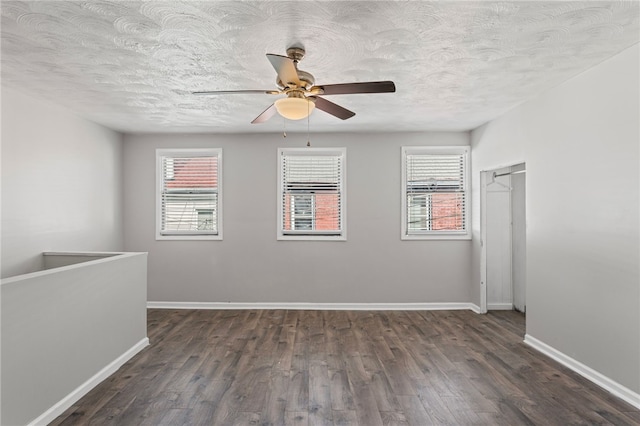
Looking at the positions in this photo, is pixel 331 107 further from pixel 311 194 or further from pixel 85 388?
pixel 85 388

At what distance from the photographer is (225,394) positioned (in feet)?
8.60

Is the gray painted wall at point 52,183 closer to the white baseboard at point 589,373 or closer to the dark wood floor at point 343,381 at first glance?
the dark wood floor at point 343,381

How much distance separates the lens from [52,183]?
371 centimetres

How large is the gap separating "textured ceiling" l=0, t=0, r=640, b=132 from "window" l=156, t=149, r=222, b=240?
145 cm

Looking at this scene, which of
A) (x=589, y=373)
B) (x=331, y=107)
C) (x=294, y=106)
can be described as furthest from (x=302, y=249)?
(x=589, y=373)

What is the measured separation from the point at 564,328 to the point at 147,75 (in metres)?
4.39

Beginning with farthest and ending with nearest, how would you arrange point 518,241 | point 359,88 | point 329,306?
point 329,306
point 518,241
point 359,88

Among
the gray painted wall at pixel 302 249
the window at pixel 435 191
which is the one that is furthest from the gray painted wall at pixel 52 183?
Result: the window at pixel 435 191

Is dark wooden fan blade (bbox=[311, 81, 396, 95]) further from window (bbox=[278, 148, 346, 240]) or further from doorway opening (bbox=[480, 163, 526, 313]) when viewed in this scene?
doorway opening (bbox=[480, 163, 526, 313])

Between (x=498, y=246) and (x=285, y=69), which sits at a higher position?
(x=285, y=69)

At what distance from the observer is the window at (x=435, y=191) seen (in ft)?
16.7

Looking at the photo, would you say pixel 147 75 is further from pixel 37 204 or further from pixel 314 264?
pixel 314 264

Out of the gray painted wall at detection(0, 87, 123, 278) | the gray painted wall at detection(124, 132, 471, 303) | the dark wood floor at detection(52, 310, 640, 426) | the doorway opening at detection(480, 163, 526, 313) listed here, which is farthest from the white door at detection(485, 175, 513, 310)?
the gray painted wall at detection(0, 87, 123, 278)

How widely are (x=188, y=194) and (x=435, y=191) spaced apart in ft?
12.3
